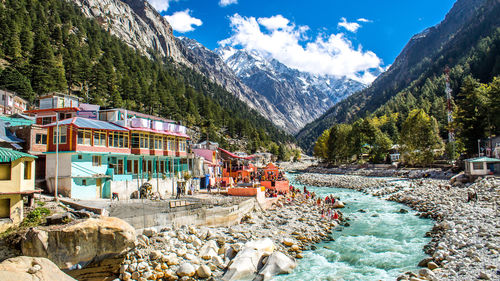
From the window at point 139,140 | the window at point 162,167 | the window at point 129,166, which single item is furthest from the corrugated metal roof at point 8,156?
the window at point 162,167

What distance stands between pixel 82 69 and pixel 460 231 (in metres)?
96.2

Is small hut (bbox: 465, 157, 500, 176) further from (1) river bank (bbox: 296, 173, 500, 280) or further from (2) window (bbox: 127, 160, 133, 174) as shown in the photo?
(2) window (bbox: 127, 160, 133, 174)

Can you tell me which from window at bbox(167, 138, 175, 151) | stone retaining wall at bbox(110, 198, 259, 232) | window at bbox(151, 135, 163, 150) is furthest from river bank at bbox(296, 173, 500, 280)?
window at bbox(167, 138, 175, 151)

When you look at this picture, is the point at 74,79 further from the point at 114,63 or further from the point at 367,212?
the point at 367,212

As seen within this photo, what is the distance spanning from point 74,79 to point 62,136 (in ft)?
232

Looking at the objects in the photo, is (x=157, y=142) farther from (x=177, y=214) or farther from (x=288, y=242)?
(x=288, y=242)

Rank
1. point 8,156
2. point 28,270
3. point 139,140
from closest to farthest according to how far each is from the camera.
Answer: point 28,270, point 8,156, point 139,140

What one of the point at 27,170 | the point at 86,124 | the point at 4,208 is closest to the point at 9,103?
the point at 86,124

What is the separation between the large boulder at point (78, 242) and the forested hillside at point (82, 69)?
206 feet

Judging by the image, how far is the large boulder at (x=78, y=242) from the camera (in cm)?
1436

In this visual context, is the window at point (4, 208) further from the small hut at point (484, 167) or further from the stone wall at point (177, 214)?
the small hut at point (484, 167)

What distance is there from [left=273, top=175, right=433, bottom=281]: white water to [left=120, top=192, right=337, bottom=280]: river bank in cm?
104

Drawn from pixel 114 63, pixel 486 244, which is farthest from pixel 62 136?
pixel 114 63

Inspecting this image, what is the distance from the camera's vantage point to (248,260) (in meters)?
16.5
